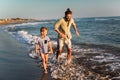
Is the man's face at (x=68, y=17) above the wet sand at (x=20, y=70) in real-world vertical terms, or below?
above

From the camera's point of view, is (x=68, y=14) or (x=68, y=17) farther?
(x=68, y=17)

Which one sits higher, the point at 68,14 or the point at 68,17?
the point at 68,14

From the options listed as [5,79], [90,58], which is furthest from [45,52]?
[90,58]

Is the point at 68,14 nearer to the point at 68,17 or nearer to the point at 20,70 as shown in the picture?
the point at 68,17

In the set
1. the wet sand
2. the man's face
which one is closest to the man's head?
the man's face

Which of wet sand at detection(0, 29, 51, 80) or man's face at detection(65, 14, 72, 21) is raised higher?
man's face at detection(65, 14, 72, 21)

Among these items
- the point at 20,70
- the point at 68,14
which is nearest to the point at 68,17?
the point at 68,14

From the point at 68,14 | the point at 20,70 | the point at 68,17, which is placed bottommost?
the point at 20,70

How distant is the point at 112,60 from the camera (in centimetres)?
1052

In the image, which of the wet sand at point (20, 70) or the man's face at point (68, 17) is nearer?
the wet sand at point (20, 70)

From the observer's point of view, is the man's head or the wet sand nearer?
the wet sand

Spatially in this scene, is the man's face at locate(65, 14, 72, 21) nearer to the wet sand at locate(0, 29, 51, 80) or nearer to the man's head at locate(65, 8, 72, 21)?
the man's head at locate(65, 8, 72, 21)

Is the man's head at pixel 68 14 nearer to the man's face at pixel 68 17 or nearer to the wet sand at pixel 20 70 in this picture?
the man's face at pixel 68 17

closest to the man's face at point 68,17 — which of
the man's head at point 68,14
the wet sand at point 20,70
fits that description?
the man's head at point 68,14
